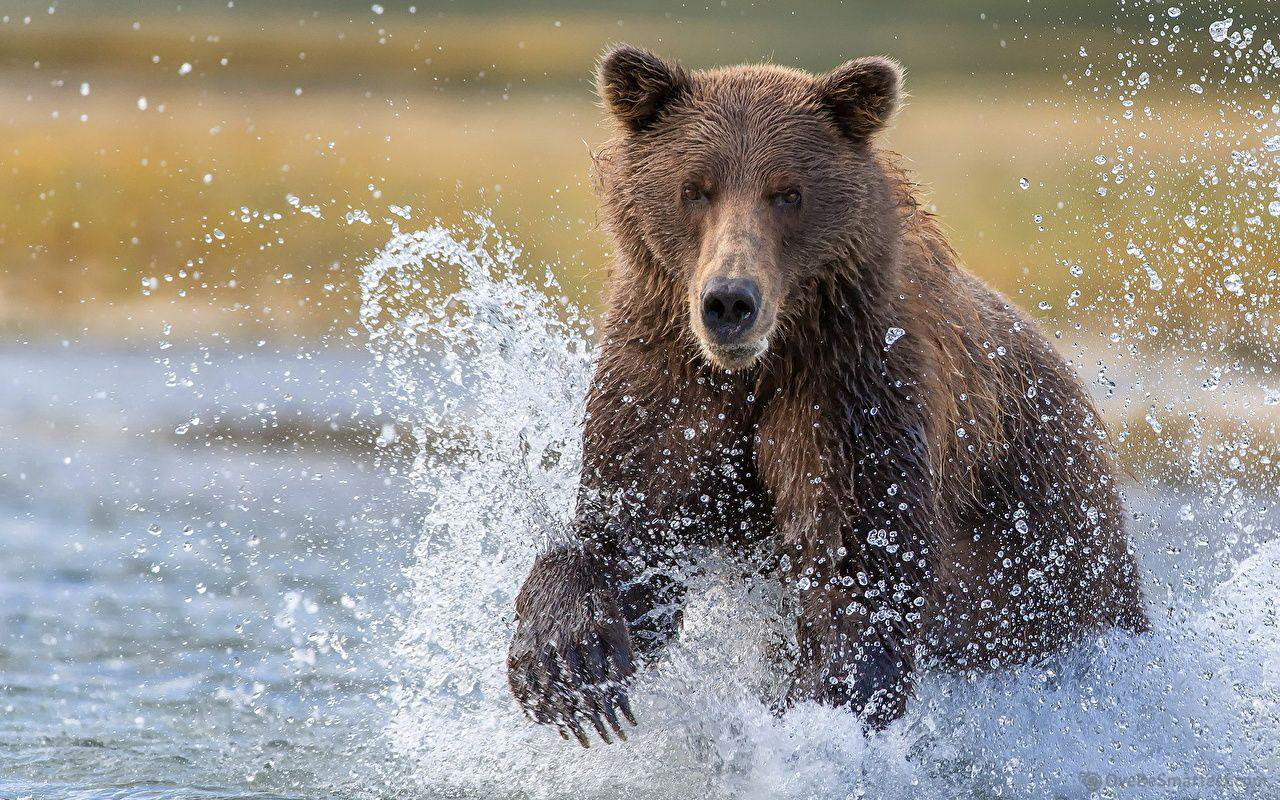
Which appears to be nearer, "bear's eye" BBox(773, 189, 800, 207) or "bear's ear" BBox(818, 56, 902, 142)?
"bear's eye" BBox(773, 189, 800, 207)

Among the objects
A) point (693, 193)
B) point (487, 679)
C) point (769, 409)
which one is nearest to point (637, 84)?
point (693, 193)

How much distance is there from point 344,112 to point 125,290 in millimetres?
3448

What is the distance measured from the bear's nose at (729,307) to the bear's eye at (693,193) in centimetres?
46

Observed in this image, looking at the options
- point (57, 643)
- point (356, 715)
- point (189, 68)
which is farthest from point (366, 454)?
point (189, 68)

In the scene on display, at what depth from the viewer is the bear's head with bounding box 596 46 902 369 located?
5008 millimetres

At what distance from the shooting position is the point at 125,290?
640 inches

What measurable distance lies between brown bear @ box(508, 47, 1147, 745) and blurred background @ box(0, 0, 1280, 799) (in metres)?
0.62

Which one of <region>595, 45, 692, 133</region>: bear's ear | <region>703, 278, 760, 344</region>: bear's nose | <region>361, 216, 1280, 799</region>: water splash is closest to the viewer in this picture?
<region>703, 278, 760, 344</region>: bear's nose

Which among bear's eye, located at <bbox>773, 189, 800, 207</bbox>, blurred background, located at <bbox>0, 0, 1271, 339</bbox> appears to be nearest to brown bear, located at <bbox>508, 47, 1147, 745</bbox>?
bear's eye, located at <bbox>773, 189, 800, 207</bbox>

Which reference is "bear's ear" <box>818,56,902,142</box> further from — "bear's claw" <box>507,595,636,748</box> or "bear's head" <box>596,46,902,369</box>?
"bear's claw" <box>507,595,636,748</box>

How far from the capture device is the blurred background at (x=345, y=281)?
22.2 ft

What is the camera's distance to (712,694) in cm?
560

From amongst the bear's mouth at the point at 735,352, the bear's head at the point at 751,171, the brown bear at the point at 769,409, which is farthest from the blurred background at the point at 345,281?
the bear's mouth at the point at 735,352

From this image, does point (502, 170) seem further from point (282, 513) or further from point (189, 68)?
point (282, 513)
